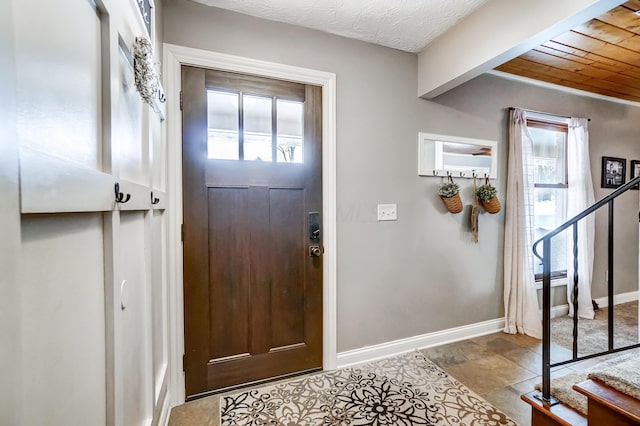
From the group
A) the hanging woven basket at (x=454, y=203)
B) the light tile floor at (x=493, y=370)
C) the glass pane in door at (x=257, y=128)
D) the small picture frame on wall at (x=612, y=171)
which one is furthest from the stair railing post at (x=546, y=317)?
the small picture frame on wall at (x=612, y=171)

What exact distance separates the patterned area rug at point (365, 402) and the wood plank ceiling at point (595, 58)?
8.35 feet

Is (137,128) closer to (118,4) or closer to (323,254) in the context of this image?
(118,4)

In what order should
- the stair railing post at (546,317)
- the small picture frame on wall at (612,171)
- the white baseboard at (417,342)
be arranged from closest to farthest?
the stair railing post at (546,317) < the white baseboard at (417,342) < the small picture frame on wall at (612,171)

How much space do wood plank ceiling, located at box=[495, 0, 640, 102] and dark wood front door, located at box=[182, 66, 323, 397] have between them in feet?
6.12

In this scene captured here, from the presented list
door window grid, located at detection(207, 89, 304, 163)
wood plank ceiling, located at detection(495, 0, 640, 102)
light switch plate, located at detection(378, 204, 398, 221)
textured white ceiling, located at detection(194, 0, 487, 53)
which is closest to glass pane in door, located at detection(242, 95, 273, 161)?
door window grid, located at detection(207, 89, 304, 163)

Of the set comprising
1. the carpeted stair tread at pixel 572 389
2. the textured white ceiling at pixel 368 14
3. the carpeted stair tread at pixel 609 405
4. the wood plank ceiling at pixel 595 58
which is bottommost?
the carpeted stair tread at pixel 572 389

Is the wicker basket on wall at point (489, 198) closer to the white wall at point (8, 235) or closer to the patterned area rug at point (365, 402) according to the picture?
the patterned area rug at point (365, 402)

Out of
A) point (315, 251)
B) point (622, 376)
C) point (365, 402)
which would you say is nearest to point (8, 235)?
point (315, 251)

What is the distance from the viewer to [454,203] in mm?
2352

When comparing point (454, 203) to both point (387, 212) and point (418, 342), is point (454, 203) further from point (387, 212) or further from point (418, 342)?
point (418, 342)

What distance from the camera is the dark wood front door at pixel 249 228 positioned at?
5.75 feet

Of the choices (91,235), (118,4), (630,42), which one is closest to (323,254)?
(91,235)

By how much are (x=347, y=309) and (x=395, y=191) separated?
101cm

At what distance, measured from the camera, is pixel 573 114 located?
3.01 meters
